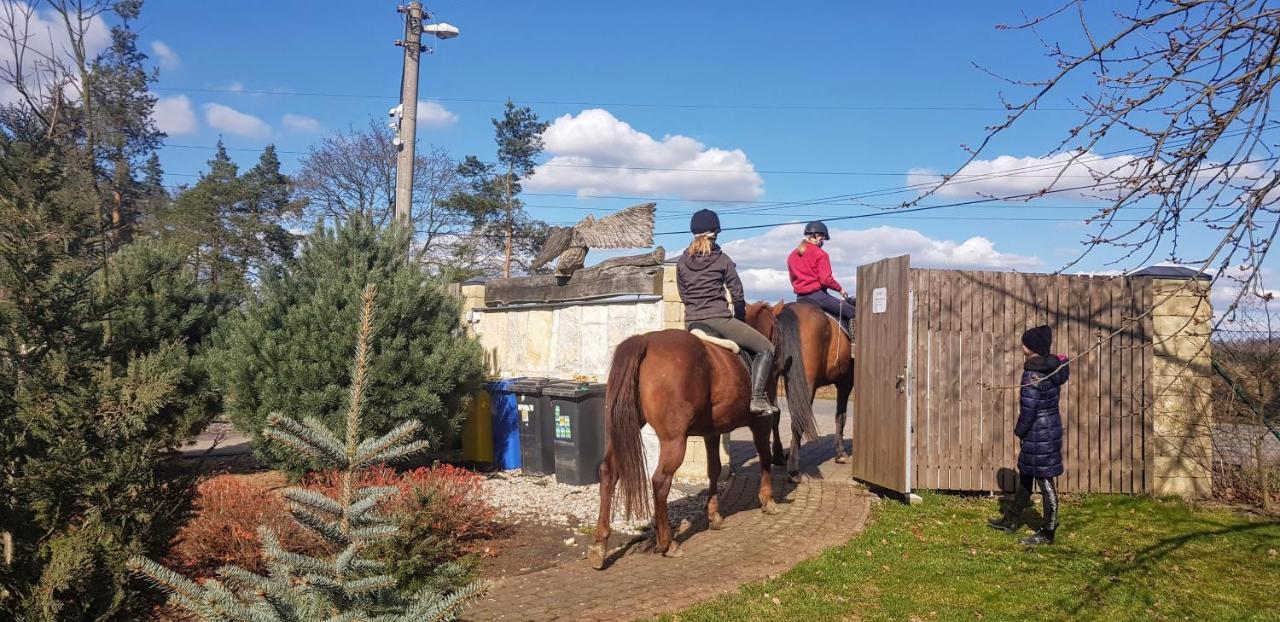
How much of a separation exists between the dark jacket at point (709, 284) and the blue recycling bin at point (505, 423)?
→ 12.7 feet

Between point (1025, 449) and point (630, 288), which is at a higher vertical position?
point (630, 288)

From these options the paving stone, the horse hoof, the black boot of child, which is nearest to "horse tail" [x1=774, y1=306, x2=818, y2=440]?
the paving stone

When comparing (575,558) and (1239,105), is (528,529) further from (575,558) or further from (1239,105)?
(1239,105)

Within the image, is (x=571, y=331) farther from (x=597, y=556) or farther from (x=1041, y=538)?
(x=1041, y=538)

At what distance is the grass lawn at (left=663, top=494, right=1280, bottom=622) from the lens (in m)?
5.11

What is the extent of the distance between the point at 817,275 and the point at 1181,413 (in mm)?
4155

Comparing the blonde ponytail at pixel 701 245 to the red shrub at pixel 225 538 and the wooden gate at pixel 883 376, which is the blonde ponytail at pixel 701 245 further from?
the red shrub at pixel 225 538

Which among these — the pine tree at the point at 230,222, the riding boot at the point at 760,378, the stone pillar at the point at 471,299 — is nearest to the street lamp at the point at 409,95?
the stone pillar at the point at 471,299

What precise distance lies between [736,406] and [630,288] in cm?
302

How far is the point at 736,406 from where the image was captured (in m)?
7.02

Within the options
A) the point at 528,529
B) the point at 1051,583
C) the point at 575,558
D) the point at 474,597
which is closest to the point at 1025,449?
the point at 1051,583

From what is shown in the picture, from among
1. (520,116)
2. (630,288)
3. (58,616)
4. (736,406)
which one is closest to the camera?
(58,616)

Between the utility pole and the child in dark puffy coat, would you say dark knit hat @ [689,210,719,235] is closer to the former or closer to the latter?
the child in dark puffy coat

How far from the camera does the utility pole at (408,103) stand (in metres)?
13.6
